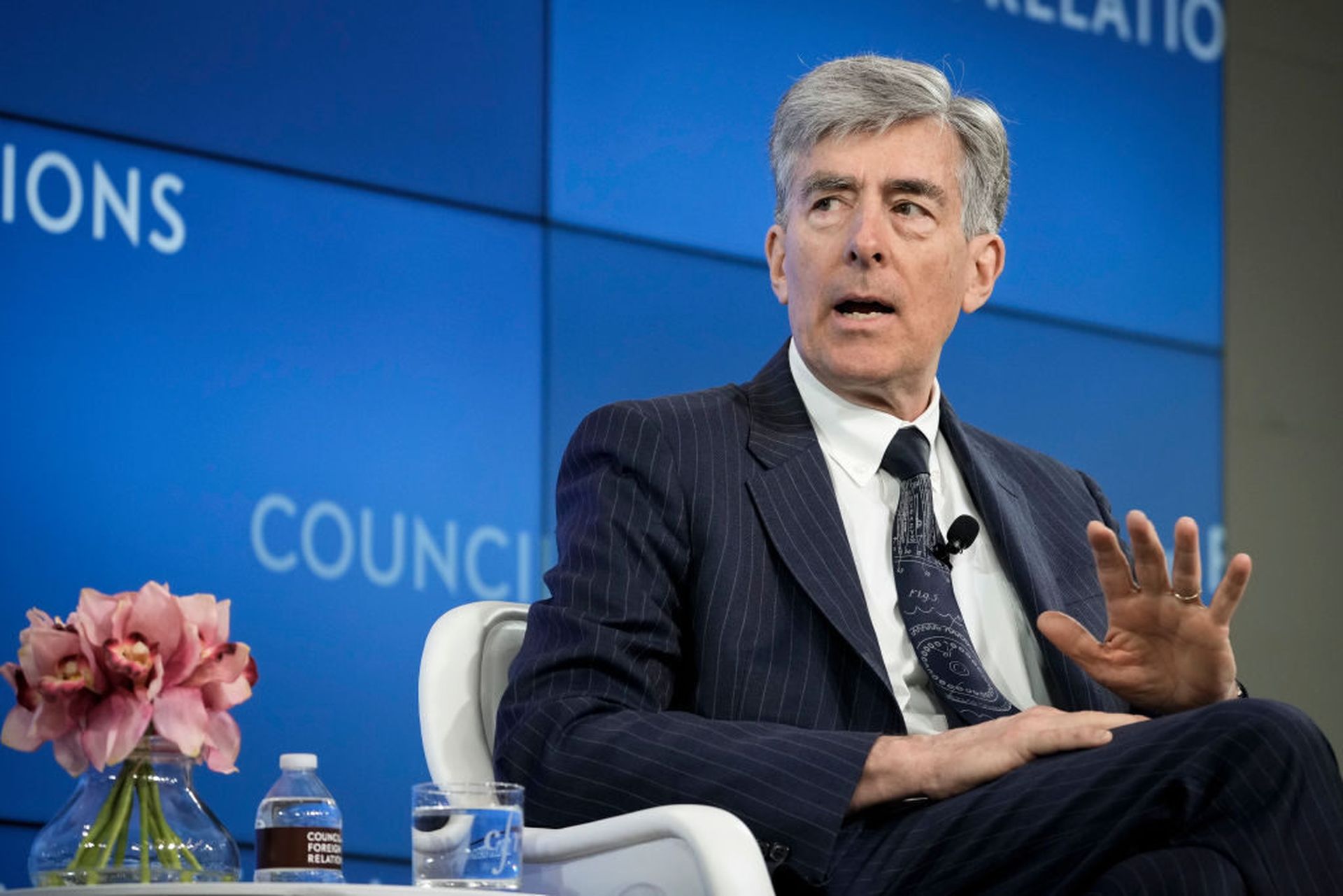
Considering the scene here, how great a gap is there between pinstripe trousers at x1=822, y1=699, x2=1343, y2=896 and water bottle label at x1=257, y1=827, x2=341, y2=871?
49 cm

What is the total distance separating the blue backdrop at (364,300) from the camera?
2979mm

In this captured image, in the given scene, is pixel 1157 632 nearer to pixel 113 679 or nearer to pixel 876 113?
pixel 876 113

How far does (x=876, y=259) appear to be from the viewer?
2379 millimetres

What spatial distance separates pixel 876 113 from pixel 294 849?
1.15 meters

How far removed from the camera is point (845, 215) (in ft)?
7.88

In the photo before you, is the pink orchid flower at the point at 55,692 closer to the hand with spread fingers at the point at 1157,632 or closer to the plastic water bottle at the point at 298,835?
the plastic water bottle at the point at 298,835

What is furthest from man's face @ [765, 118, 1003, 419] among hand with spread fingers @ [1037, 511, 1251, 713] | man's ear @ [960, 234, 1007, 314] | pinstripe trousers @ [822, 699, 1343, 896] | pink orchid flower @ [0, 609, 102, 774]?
pink orchid flower @ [0, 609, 102, 774]

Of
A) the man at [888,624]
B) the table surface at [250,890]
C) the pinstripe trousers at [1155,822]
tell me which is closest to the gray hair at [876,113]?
the man at [888,624]

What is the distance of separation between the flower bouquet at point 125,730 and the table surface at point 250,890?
0.19 meters

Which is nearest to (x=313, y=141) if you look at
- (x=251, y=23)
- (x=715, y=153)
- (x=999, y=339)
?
(x=251, y=23)

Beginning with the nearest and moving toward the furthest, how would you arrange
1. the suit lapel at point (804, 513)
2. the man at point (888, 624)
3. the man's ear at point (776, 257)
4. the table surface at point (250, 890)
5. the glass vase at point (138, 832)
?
the table surface at point (250, 890) < the man at point (888, 624) < the glass vase at point (138, 832) < the suit lapel at point (804, 513) < the man's ear at point (776, 257)

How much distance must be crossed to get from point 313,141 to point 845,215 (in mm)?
1199

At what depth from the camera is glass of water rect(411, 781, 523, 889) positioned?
1.73m

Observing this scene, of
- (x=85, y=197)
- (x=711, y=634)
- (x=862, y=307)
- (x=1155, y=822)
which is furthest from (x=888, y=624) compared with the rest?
(x=85, y=197)
